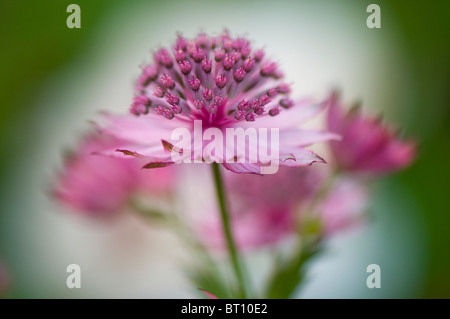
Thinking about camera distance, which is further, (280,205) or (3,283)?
(3,283)

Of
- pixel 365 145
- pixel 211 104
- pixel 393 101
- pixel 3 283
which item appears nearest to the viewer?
pixel 211 104

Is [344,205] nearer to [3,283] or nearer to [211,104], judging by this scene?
[211,104]

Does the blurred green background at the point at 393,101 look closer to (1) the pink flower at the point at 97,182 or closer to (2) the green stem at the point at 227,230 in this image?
(1) the pink flower at the point at 97,182

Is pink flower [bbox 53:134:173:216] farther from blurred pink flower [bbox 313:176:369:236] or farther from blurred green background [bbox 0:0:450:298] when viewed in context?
blurred green background [bbox 0:0:450:298]

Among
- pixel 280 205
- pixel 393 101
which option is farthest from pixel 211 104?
pixel 393 101

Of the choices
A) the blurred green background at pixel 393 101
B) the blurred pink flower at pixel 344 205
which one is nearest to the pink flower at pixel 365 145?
the blurred pink flower at pixel 344 205

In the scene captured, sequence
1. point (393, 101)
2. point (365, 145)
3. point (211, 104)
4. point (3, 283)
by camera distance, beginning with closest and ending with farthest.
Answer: point (211, 104)
point (365, 145)
point (3, 283)
point (393, 101)

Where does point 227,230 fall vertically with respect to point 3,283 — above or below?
above
